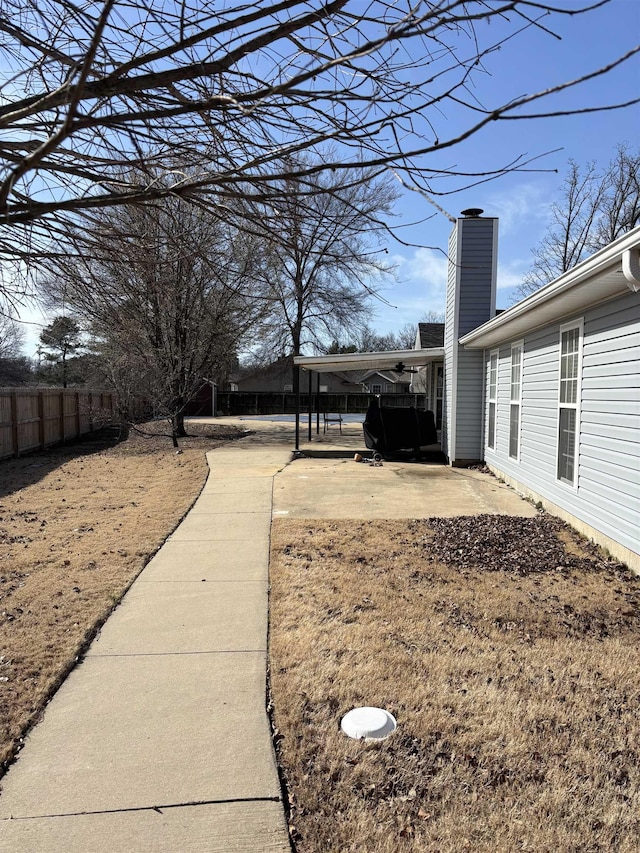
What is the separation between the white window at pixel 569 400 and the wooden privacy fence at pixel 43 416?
469 inches

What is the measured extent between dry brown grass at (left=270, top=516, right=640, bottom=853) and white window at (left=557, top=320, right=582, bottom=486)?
182cm

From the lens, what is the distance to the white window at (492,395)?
10.8m

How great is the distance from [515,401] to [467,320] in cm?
276

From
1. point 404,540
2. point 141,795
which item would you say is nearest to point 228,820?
point 141,795

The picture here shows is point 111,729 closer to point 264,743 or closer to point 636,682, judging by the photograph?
point 264,743

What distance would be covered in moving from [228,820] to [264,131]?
2839 millimetres

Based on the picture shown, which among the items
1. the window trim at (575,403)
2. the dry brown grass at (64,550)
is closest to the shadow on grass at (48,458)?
the dry brown grass at (64,550)

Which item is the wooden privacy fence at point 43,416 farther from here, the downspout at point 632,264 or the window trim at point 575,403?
the downspout at point 632,264

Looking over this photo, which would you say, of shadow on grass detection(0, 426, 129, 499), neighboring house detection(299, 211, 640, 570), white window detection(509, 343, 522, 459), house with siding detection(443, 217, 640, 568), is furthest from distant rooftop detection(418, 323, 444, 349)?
white window detection(509, 343, 522, 459)

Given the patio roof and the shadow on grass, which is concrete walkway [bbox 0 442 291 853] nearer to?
the shadow on grass

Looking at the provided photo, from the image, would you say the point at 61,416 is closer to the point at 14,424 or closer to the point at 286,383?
the point at 14,424

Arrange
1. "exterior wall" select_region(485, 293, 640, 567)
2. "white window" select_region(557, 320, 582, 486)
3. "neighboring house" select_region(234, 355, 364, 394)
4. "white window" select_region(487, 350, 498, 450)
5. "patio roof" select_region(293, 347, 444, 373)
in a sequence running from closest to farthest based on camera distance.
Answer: "exterior wall" select_region(485, 293, 640, 567) < "white window" select_region(557, 320, 582, 486) < "white window" select_region(487, 350, 498, 450) < "patio roof" select_region(293, 347, 444, 373) < "neighboring house" select_region(234, 355, 364, 394)

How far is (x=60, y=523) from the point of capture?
22.9 feet

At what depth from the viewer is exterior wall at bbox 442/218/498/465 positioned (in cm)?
1119
